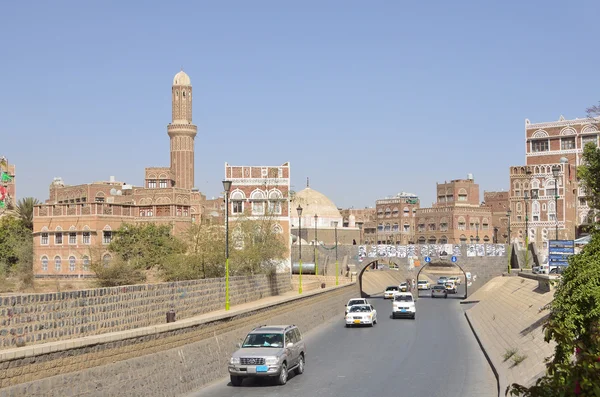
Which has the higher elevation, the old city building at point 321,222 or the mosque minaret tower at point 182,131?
the mosque minaret tower at point 182,131

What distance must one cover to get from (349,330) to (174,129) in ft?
238

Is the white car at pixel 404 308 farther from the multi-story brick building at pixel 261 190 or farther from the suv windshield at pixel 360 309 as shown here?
the multi-story brick building at pixel 261 190

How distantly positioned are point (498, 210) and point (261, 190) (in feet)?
263

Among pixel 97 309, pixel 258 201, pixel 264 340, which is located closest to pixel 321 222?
pixel 258 201

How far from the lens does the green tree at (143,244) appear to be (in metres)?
57.7

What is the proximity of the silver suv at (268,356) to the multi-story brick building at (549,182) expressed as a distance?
3177 inches

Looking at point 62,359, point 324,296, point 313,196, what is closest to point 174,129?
point 313,196

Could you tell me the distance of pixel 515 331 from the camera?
107ft

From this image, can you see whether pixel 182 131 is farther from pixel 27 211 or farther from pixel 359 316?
Answer: pixel 359 316

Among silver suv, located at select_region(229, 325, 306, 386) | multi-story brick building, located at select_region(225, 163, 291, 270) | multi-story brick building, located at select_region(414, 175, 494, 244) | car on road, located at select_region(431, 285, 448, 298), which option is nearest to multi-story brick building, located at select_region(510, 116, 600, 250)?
multi-story brick building, located at select_region(414, 175, 494, 244)

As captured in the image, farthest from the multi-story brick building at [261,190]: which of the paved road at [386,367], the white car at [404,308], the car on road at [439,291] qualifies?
the paved road at [386,367]

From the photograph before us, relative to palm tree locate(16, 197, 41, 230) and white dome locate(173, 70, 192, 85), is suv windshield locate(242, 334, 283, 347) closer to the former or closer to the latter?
palm tree locate(16, 197, 41, 230)

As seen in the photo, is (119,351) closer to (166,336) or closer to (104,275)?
(166,336)

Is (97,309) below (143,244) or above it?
below
